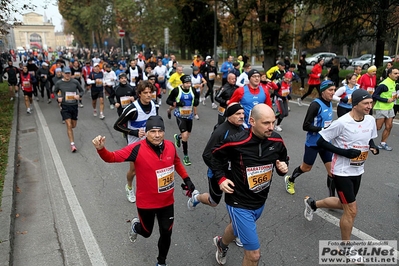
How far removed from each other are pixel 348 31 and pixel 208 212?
16.6m

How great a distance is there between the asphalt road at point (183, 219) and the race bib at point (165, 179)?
0.94 meters

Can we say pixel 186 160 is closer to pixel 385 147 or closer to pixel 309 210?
pixel 309 210

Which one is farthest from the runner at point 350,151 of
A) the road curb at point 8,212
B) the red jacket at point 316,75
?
the red jacket at point 316,75

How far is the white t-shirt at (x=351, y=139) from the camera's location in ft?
12.7

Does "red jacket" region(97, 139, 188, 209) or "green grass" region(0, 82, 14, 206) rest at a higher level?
"red jacket" region(97, 139, 188, 209)

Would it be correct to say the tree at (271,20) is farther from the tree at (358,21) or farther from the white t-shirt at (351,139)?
the white t-shirt at (351,139)

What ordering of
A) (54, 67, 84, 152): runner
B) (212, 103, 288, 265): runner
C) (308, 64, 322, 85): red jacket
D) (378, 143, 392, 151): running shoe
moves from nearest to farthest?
(212, 103, 288, 265): runner → (378, 143, 392, 151): running shoe → (54, 67, 84, 152): runner → (308, 64, 322, 85): red jacket

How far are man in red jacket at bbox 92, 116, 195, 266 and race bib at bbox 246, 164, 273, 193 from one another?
909 millimetres

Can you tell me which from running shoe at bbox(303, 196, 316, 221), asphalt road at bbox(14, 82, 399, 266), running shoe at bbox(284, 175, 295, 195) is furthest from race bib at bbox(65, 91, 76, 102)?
running shoe at bbox(303, 196, 316, 221)

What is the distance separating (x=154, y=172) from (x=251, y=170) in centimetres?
100

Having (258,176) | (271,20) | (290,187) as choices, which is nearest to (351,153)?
(258,176)

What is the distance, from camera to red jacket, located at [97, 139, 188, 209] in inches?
140

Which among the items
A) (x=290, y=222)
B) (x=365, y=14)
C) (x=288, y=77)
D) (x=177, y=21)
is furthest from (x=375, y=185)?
(x=177, y=21)

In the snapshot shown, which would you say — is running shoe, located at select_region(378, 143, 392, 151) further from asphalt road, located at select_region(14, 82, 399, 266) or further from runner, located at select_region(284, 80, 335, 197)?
runner, located at select_region(284, 80, 335, 197)
